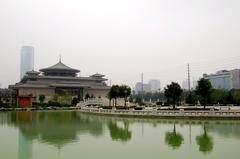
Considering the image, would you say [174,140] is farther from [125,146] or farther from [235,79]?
[235,79]

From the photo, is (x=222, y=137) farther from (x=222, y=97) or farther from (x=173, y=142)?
(x=222, y=97)

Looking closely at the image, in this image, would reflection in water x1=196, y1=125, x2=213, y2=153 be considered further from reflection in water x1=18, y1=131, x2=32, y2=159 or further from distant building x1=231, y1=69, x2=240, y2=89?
distant building x1=231, y1=69, x2=240, y2=89

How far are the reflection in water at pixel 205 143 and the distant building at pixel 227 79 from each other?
108985 millimetres

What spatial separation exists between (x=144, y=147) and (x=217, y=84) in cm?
12931

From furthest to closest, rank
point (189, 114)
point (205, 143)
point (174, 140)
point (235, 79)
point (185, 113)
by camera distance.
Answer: point (235, 79), point (185, 113), point (189, 114), point (174, 140), point (205, 143)

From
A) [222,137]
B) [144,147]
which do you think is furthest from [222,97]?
[144,147]

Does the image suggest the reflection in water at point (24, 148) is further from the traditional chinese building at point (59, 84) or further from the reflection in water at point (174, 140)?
the traditional chinese building at point (59, 84)

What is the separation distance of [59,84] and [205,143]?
68.4 meters

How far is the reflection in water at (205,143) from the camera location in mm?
15791

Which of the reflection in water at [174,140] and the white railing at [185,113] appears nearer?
the reflection in water at [174,140]

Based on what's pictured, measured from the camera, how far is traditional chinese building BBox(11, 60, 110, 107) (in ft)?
268

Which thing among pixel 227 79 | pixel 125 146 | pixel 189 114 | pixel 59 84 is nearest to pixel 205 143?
pixel 125 146

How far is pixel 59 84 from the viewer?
272 ft

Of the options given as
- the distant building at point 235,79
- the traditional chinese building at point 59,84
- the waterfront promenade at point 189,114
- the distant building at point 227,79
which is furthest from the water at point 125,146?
the distant building at point 227,79
